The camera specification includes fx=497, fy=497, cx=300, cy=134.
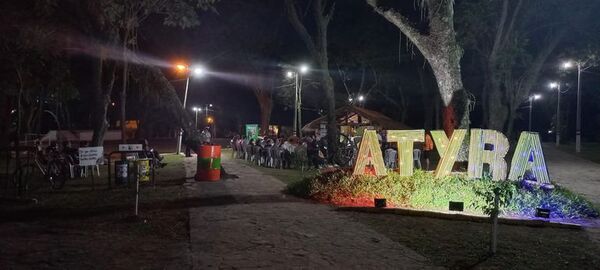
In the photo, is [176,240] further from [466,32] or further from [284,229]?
[466,32]

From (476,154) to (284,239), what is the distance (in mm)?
6013

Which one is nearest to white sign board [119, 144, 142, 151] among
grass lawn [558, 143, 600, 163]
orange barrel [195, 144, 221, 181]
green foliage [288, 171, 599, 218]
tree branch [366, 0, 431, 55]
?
orange barrel [195, 144, 221, 181]

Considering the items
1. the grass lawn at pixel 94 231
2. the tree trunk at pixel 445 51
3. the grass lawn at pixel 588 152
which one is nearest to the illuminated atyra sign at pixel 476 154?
the tree trunk at pixel 445 51

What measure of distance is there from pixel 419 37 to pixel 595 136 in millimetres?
48886

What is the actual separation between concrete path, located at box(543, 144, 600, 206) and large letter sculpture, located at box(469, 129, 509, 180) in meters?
2.95

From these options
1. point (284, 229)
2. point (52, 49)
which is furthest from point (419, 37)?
point (52, 49)

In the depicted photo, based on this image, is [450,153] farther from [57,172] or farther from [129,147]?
[57,172]

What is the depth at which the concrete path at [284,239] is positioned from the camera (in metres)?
6.57

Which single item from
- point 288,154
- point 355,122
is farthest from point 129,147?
point 355,122

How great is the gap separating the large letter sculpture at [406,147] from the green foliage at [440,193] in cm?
21

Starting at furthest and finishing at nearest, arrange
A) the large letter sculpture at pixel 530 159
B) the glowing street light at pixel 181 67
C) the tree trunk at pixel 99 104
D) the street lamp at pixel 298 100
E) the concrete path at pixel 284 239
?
the street lamp at pixel 298 100
the glowing street light at pixel 181 67
the tree trunk at pixel 99 104
the large letter sculpture at pixel 530 159
the concrete path at pixel 284 239

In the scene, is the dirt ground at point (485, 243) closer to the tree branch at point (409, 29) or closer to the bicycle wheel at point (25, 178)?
the tree branch at point (409, 29)

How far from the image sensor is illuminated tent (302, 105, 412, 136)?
30.0m

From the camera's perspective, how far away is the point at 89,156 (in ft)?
48.5
